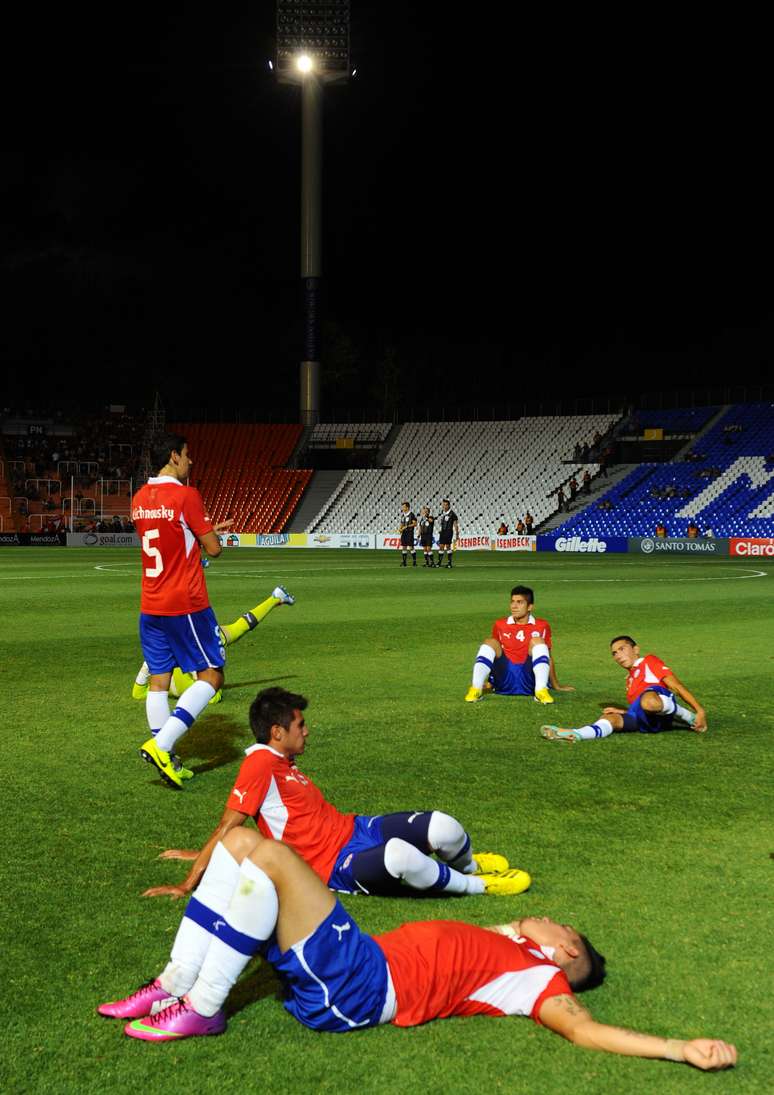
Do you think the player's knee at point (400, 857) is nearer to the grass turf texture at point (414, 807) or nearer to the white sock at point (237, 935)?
the grass turf texture at point (414, 807)

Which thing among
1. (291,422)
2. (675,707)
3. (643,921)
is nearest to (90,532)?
(291,422)

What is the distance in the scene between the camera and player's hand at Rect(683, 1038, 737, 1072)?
3602mm

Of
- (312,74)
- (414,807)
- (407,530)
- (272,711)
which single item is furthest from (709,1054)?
(312,74)

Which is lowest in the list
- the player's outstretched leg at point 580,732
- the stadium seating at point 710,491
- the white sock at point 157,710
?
the player's outstretched leg at point 580,732

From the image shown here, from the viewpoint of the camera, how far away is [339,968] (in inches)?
150

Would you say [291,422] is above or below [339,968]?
above

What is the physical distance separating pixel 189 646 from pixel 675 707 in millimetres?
4172

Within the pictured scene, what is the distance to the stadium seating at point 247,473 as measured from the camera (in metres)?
65.1

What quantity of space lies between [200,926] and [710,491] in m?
52.3

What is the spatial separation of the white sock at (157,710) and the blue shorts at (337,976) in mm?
4211

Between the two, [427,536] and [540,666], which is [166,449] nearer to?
[540,666]

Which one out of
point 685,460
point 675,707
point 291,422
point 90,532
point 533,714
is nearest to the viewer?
point 675,707

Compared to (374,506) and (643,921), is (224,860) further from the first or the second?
(374,506)

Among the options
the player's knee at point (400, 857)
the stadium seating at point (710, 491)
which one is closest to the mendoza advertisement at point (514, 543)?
the stadium seating at point (710, 491)
